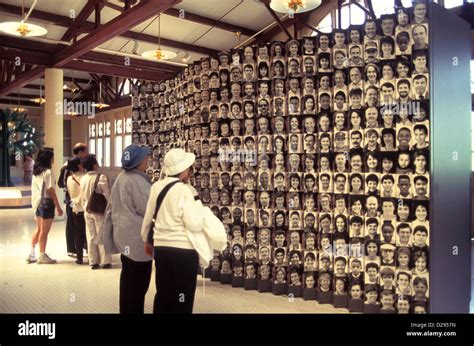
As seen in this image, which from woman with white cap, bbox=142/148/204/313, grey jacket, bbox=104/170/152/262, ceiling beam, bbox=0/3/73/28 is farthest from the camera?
ceiling beam, bbox=0/3/73/28

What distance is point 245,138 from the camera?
5.25 m

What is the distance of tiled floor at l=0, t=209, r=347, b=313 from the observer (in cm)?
452

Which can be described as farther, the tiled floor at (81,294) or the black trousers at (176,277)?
the tiled floor at (81,294)

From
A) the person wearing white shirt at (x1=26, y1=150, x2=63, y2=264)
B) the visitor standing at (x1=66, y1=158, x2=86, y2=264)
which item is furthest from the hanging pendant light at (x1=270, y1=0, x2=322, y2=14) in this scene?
the person wearing white shirt at (x1=26, y1=150, x2=63, y2=264)

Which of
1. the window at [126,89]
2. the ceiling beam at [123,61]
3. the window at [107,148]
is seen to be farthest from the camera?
the window at [107,148]

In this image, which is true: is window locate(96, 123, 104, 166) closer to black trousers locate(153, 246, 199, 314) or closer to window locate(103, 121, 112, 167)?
window locate(103, 121, 112, 167)

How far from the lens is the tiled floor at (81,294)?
4.52m

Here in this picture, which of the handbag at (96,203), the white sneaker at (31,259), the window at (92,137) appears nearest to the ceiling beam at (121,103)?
the window at (92,137)

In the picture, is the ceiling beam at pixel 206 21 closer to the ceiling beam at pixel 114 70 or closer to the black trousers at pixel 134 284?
the ceiling beam at pixel 114 70

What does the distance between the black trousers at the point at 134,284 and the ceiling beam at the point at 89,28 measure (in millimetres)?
7925

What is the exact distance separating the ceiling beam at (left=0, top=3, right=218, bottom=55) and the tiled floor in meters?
5.77

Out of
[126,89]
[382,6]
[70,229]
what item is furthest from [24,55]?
Result: [126,89]

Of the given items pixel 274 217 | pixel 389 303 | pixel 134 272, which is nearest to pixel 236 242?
pixel 274 217
